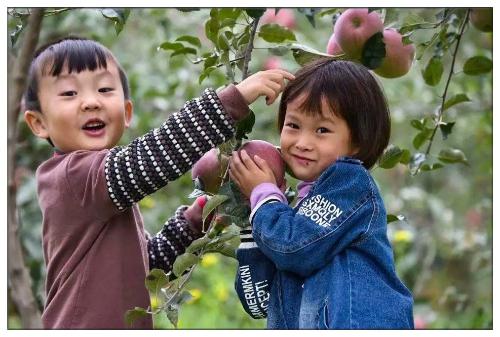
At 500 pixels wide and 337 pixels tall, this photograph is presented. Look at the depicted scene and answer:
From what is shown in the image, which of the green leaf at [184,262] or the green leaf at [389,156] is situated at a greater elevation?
the green leaf at [389,156]

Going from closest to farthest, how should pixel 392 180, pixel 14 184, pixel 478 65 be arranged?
pixel 14 184, pixel 478 65, pixel 392 180

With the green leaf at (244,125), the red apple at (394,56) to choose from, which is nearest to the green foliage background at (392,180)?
the red apple at (394,56)

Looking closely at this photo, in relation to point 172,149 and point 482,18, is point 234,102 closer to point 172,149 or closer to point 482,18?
point 172,149

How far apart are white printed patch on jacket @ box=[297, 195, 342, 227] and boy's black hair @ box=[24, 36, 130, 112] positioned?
0.44m

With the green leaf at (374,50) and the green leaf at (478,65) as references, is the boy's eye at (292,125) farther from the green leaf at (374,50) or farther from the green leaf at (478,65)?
the green leaf at (478,65)

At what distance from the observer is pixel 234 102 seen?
131cm

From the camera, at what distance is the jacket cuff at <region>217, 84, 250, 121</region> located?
4.29ft

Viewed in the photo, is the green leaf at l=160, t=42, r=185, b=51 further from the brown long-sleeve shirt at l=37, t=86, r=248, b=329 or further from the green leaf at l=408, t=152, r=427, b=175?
the green leaf at l=408, t=152, r=427, b=175

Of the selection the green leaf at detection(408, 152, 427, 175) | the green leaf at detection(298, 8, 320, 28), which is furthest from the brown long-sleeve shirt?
the green leaf at detection(408, 152, 427, 175)

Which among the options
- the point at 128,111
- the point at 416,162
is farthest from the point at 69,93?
the point at 416,162

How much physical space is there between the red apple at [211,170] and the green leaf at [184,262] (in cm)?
14

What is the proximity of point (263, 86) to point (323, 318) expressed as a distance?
0.34 m

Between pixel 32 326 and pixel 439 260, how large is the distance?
Result: 3.17 metres

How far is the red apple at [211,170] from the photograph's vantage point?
4.43ft
